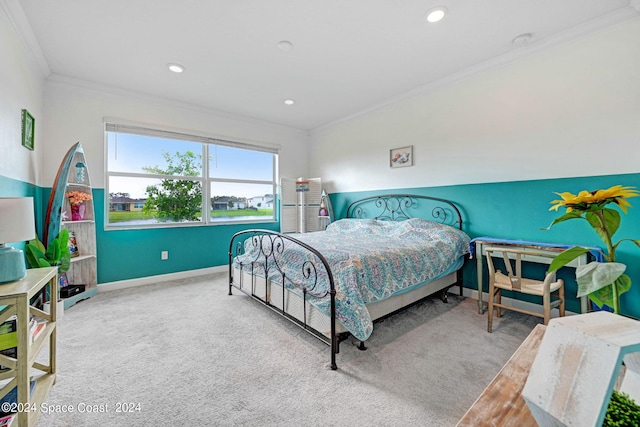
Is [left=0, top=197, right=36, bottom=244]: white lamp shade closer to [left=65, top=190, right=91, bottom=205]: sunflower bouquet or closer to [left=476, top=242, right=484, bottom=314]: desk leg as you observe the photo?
[left=65, top=190, right=91, bottom=205]: sunflower bouquet

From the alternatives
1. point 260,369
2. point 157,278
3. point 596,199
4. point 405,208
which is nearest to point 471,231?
point 405,208

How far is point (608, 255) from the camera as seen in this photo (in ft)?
2.93

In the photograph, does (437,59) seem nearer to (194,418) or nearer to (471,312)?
(471,312)

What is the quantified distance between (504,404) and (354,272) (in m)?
1.28

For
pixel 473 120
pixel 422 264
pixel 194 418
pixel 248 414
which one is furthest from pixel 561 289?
pixel 194 418

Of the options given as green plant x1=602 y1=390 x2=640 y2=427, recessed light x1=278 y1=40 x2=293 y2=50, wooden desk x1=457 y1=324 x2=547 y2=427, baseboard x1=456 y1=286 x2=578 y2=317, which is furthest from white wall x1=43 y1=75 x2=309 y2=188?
green plant x1=602 y1=390 x2=640 y2=427

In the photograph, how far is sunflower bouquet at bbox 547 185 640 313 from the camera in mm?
805

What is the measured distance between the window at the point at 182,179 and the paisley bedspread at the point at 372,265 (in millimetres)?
1716

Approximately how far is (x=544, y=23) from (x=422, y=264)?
2436 millimetres

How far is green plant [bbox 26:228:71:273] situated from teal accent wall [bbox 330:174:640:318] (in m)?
4.24

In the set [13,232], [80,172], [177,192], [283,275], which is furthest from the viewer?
[177,192]

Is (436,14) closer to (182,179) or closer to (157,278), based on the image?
(182,179)

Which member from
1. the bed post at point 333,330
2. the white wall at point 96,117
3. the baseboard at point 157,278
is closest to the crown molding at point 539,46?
the white wall at point 96,117

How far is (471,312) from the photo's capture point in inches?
109
